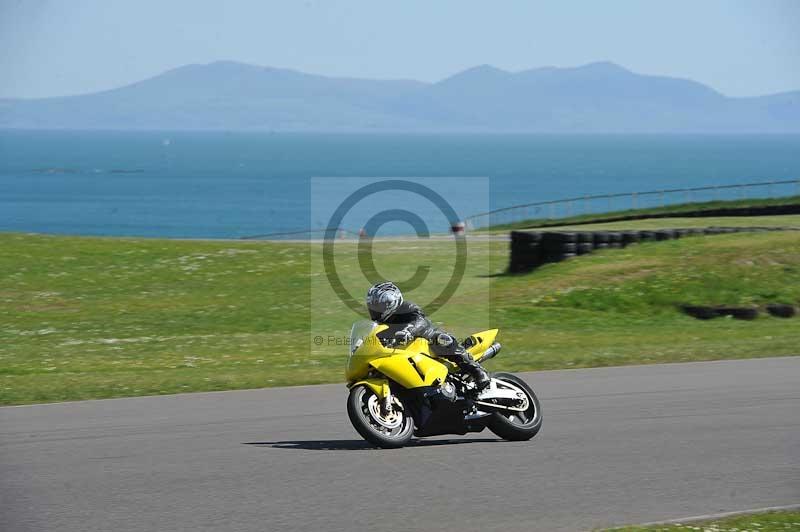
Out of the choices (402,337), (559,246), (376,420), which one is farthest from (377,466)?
(559,246)

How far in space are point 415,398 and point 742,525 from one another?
3482 mm

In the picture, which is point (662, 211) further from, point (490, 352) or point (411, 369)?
point (411, 369)

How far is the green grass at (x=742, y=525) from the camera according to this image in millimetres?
7133

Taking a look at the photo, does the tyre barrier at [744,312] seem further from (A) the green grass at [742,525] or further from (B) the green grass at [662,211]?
(B) the green grass at [662,211]

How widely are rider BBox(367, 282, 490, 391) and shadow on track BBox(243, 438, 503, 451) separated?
59 centimetres

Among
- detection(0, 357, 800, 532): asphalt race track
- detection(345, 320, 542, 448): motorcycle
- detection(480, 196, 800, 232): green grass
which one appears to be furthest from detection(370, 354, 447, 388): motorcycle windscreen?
detection(480, 196, 800, 232): green grass

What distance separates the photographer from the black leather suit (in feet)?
33.1

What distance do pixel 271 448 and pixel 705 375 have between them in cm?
656

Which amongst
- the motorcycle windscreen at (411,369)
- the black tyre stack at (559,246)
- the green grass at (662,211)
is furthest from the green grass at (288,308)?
the green grass at (662,211)

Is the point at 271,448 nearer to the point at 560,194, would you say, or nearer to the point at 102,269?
the point at 102,269

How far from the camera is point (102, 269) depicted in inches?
1062

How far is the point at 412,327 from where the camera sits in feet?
33.1

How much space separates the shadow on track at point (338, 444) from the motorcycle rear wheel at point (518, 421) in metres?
0.24

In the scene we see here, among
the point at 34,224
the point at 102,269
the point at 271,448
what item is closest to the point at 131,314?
the point at 102,269
